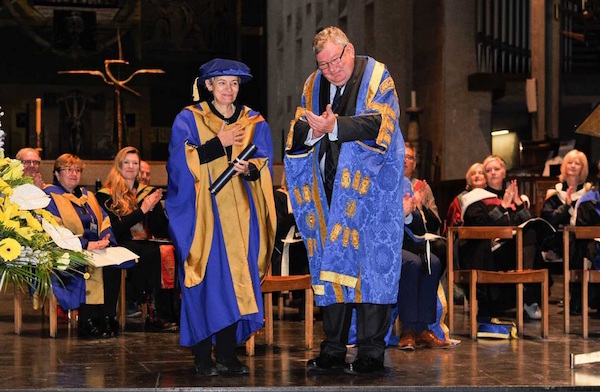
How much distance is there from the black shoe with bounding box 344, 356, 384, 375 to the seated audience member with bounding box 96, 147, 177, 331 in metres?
2.35

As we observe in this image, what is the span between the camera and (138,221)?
25.5ft

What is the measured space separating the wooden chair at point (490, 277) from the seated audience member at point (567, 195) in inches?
48.6

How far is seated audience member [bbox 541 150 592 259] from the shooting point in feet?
28.5

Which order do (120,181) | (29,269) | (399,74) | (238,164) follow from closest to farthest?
(29,269) < (238,164) < (120,181) < (399,74)

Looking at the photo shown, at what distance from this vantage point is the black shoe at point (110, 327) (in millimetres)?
7239

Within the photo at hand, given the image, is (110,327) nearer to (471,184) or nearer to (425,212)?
(425,212)

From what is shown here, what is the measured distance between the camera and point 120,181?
25.8ft

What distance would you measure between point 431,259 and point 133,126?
8757 millimetres

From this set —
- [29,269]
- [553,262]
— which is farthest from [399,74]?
[29,269]

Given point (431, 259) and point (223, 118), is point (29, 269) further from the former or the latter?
A: point (431, 259)

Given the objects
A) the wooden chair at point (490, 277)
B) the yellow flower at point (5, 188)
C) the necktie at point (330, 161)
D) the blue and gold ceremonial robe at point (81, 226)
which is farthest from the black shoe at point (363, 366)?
the yellow flower at point (5, 188)

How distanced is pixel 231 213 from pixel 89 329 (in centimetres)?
209

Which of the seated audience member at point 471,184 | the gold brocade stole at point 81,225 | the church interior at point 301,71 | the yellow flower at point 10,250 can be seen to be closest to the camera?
the yellow flower at point 10,250

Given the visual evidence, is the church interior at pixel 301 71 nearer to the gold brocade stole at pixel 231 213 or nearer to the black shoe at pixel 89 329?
the black shoe at pixel 89 329
